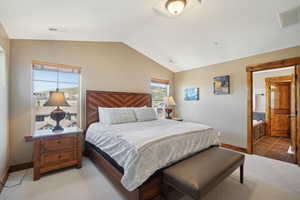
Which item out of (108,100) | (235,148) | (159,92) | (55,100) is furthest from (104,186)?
(159,92)

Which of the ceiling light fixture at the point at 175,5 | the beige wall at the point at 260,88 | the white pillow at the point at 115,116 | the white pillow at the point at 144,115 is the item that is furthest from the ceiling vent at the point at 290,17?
the beige wall at the point at 260,88

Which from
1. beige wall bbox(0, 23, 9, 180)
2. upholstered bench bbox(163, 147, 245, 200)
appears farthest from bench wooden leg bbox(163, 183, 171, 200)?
beige wall bbox(0, 23, 9, 180)

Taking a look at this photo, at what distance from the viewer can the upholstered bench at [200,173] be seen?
1418 mm

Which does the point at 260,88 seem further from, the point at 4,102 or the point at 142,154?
the point at 4,102

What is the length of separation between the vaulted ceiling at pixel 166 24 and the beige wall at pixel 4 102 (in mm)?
273

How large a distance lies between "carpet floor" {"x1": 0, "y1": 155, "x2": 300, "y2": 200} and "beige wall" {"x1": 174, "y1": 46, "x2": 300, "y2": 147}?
3.98 ft

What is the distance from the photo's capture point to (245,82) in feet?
11.4

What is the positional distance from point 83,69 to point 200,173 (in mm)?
3202

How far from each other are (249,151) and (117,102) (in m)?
3.58

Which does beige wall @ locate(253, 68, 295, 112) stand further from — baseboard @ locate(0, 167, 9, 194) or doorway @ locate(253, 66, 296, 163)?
baseboard @ locate(0, 167, 9, 194)

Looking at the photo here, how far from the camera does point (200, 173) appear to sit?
1.57 m

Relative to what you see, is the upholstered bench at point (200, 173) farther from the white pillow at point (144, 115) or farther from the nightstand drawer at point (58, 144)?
the nightstand drawer at point (58, 144)

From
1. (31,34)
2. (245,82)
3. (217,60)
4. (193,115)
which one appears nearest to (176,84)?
(193,115)

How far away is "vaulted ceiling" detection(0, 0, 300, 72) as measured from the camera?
1989 mm
